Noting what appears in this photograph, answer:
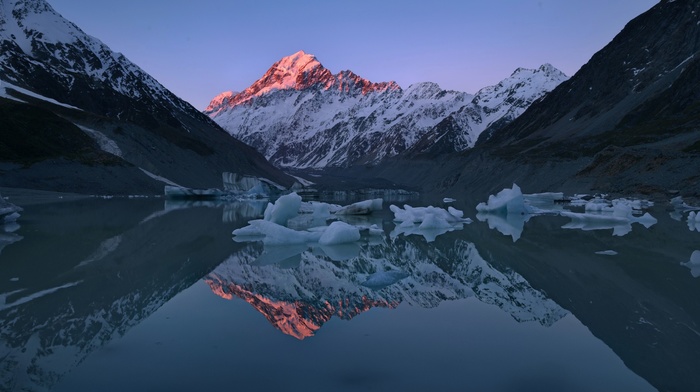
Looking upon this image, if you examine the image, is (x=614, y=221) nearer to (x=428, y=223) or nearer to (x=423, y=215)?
(x=423, y=215)

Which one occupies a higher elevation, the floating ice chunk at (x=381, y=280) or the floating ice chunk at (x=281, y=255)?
the floating ice chunk at (x=381, y=280)

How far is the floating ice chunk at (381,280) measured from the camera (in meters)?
10.7

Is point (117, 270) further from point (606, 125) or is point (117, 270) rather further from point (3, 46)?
point (3, 46)

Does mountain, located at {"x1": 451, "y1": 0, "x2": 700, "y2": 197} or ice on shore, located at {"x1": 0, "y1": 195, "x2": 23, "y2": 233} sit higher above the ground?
mountain, located at {"x1": 451, "y1": 0, "x2": 700, "y2": 197}

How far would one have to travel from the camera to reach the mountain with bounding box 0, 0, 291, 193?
55.7 metres

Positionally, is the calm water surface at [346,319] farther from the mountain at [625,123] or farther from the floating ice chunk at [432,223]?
the mountain at [625,123]

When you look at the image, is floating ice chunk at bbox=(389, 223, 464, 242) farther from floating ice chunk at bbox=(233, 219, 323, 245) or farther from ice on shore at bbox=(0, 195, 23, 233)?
ice on shore at bbox=(0, 195, 23, 233)

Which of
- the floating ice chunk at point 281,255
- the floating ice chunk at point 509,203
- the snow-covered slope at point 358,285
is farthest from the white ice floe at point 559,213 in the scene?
the floating ice chunk at point 281,255

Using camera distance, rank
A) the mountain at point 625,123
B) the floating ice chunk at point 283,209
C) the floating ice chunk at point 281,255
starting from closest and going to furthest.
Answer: the floating ice chunk at point 281,255 < the floating ice chunk at point 283,209 < the mountain at point 625,123

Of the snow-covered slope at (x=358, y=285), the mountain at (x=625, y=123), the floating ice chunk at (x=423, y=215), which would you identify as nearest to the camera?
the snow-covered slope at (x=358, y=285)

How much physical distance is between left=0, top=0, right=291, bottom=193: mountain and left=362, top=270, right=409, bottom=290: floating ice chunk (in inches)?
1907

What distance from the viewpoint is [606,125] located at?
7938 cm

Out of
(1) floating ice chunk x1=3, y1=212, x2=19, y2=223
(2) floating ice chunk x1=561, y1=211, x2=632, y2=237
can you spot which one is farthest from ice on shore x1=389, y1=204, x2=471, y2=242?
(1) floating ice chunk x1=3, y1=212, x2=19, y2=223

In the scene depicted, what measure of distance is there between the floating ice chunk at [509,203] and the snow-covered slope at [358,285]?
1779 cm
